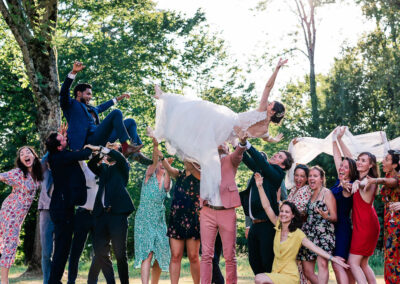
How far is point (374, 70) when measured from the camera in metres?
21.7

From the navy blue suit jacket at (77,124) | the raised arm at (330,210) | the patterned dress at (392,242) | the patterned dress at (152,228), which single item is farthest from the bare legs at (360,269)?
the navy blue suit jacket at (77,124)

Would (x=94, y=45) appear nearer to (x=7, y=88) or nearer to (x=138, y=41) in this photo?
(x=138, y=41)

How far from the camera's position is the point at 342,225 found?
6.59 meters

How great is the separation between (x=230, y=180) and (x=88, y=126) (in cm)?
213

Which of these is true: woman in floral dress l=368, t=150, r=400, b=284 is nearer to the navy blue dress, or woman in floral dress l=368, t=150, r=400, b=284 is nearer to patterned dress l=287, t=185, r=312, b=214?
the navy blue dress

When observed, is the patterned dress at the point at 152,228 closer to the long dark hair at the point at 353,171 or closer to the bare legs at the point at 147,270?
the bare legs at the point at 147,270

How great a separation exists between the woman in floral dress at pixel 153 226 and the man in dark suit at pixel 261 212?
1433 mm

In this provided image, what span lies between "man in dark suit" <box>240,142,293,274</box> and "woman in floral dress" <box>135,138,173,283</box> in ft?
4.70

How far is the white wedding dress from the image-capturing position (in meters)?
6.16

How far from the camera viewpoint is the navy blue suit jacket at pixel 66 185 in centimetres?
685

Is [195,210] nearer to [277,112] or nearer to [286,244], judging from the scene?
[286,244]

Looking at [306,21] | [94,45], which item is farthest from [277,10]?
[94,45]

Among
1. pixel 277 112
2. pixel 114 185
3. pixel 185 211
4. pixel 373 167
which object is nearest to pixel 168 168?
pixel 185 211

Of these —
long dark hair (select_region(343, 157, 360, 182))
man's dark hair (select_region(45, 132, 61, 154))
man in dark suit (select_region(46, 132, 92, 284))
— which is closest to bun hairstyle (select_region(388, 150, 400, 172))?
long dark hair (select_region(343, 157, 360, 182))
